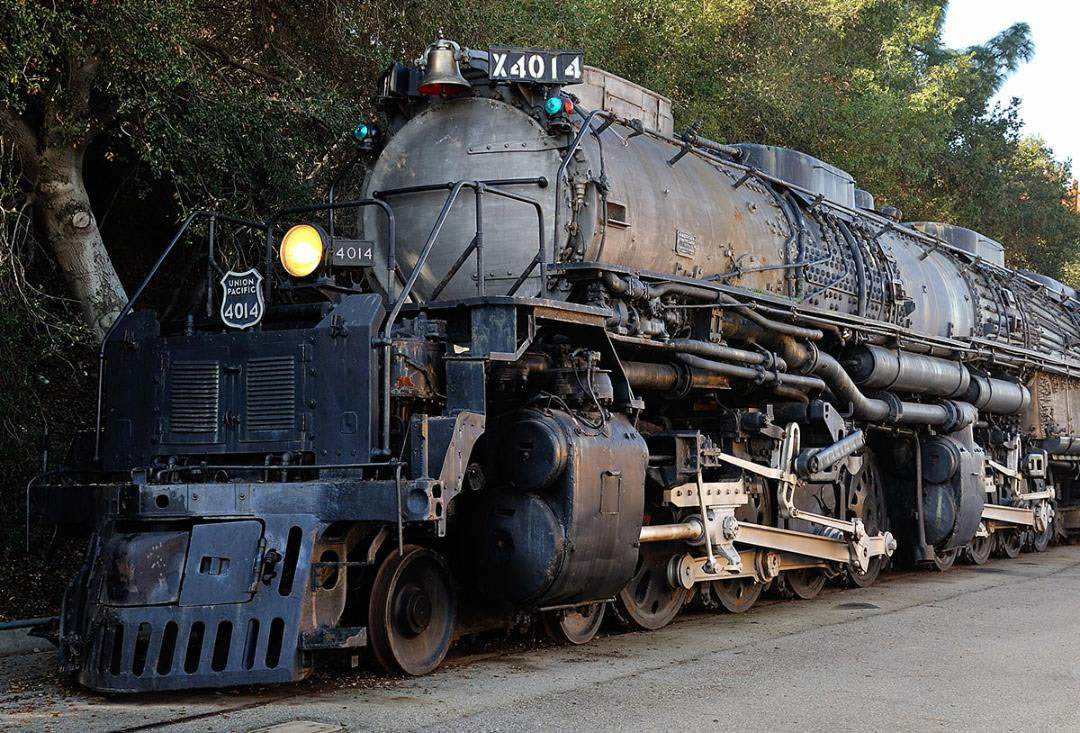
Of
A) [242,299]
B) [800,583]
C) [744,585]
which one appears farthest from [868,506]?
[242,299]

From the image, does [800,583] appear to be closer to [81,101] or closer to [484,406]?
[484,406]

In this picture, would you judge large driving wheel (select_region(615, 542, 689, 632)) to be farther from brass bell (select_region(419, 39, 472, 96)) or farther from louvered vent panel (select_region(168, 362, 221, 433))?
brass bell (select_region(419, 39, 472, 96))

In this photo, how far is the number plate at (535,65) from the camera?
796cm

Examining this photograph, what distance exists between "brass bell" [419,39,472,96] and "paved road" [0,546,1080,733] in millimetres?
3862

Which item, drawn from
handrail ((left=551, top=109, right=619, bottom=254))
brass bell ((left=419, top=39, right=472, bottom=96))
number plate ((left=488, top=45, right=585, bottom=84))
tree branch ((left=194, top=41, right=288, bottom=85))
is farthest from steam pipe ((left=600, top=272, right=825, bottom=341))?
tree branch ((left=194, top=41, right=288, bottom=85))

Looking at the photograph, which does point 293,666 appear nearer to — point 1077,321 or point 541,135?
point 541,135

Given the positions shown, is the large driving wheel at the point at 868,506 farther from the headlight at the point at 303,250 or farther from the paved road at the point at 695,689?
the headlight at the point at 303,250

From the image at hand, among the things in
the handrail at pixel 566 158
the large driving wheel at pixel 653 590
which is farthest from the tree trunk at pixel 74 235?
the large driving wheel at pixel 653 590

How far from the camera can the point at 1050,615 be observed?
9.80 m

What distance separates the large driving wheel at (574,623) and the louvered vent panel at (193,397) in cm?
252

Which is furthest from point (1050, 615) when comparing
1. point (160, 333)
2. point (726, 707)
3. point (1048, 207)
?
point (1048, 207)

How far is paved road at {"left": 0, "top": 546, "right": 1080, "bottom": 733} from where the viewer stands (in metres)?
5.65

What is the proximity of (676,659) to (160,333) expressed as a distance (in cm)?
383

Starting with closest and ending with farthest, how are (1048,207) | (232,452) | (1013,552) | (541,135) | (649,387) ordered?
(232,452) < (541,135) < (649,387) < (1013,552) < (1048,207)
